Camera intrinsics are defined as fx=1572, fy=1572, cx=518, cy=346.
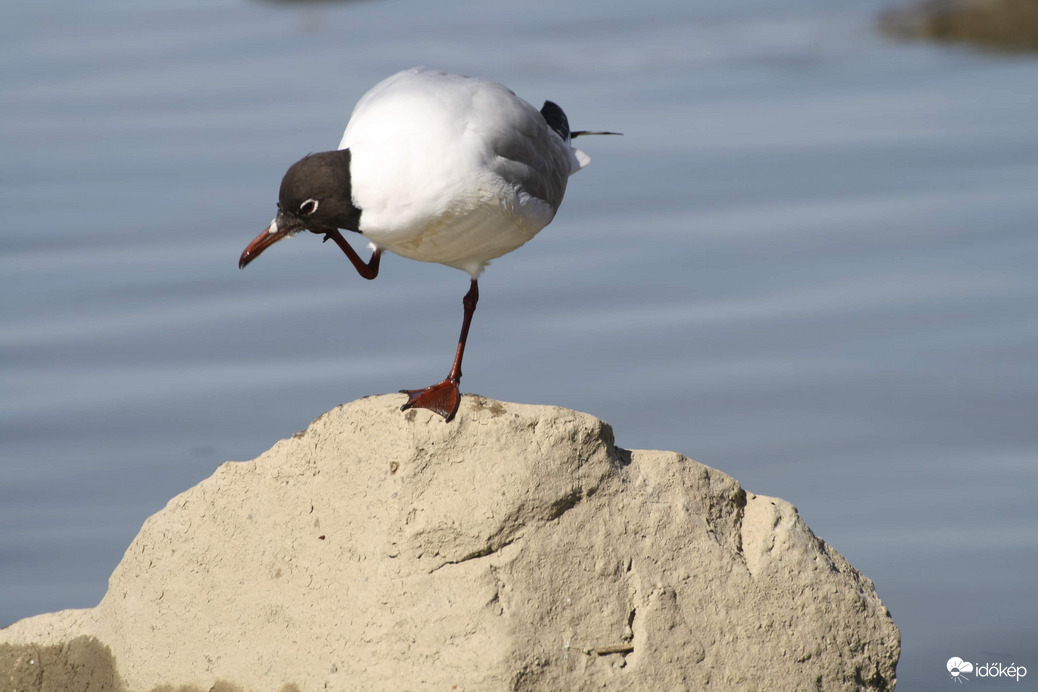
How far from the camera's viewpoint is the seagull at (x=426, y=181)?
6102 mm

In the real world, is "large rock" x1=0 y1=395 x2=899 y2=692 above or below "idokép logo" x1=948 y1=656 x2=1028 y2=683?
above

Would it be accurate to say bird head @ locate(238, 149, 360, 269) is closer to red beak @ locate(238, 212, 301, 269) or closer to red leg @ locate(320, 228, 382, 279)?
red beak @ locate(238, 212, 301, 269)

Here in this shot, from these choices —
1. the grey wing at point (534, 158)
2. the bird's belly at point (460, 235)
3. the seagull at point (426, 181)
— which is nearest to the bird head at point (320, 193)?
the seagull at point (426, 181)

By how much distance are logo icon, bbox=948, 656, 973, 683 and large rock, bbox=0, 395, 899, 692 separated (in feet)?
4.34

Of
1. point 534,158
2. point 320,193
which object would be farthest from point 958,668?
point 320,193

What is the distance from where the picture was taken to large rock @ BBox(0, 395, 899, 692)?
18.8 feet

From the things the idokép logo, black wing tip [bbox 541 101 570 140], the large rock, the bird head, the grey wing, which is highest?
black wing tip [bbox 541 101 570 140]

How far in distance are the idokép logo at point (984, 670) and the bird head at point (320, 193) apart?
3.57 m

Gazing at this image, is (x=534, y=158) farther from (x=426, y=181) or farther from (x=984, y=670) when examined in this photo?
(x=984, y=670)

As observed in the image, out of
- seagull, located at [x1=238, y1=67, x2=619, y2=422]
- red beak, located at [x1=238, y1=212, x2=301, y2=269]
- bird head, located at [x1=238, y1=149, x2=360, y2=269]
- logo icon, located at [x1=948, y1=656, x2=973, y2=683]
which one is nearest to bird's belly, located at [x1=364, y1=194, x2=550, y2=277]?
seagull, located at [x1=238, y1=67, x2=619, y2=422]

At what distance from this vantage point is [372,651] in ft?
18.9

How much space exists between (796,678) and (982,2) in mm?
18189

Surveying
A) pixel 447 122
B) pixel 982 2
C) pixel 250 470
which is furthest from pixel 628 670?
pixel 982 2

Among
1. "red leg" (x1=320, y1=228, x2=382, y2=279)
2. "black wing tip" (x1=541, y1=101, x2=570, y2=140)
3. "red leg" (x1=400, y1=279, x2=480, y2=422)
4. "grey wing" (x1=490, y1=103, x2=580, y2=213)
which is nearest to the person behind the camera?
"red leg" (x1=400, y1=279, x2=480, y2=422)
